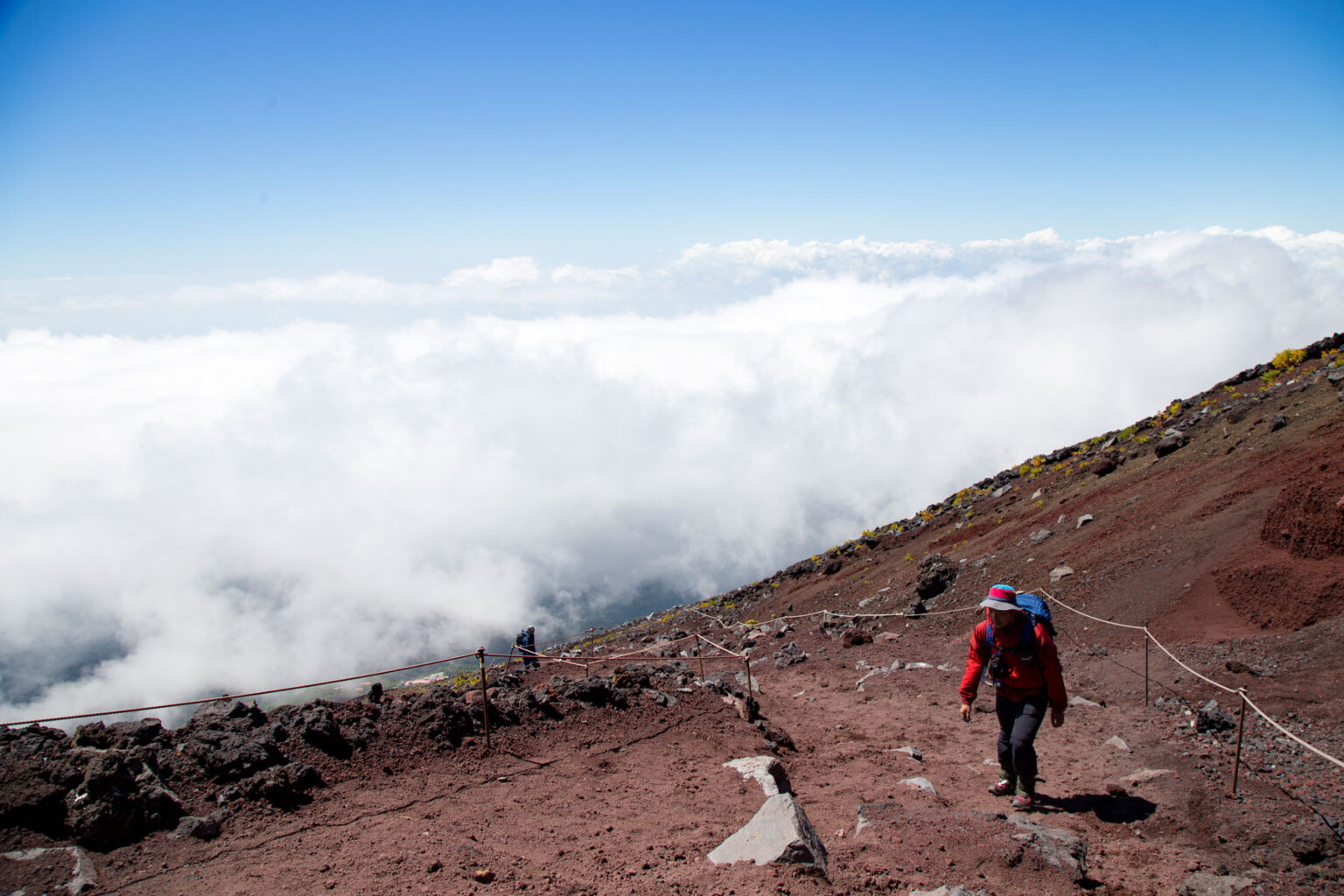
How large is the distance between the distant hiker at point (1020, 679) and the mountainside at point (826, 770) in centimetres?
54

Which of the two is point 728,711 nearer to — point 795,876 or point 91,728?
point 795,876

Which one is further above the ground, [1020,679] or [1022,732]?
[1020,679]

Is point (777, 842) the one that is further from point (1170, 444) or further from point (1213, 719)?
point (1170, 444)

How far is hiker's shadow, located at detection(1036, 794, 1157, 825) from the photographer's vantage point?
249 inches

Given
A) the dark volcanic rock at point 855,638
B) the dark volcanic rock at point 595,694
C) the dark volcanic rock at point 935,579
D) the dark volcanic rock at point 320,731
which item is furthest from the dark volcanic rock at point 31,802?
the dark volcanic rock at point 935,579

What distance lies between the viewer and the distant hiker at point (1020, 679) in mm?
6395

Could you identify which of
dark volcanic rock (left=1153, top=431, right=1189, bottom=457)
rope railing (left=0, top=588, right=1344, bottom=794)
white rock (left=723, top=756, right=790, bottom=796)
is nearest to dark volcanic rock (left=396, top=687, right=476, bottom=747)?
rope railing (left=0, top=588, right=1344, bottom=794)

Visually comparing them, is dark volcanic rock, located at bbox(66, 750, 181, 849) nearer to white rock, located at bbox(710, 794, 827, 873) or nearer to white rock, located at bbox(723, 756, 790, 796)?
white rock, located at bbox(710, 794, 827, 873)

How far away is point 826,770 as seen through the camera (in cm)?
820

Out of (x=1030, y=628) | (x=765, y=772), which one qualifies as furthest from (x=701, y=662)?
(x=1030, y=628)

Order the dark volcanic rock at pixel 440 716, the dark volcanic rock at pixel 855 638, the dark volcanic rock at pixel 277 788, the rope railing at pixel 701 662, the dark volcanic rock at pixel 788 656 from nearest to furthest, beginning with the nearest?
the rope railing at pixel 701 662 → the dark volcanic rock at pixel 277 788 → the dark volcanic rock at pixel 440 716 → the dark volcanic rock at pixel 788 656 → the dark volcanic rock at pixel 855 638

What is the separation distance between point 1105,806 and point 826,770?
2810 mm

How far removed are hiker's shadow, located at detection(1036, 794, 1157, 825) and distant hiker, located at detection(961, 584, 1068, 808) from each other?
19 centimetres

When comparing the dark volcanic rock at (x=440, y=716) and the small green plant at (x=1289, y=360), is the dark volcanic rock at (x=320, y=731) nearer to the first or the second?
the dark volcanic rock at (x=440, y=716)
